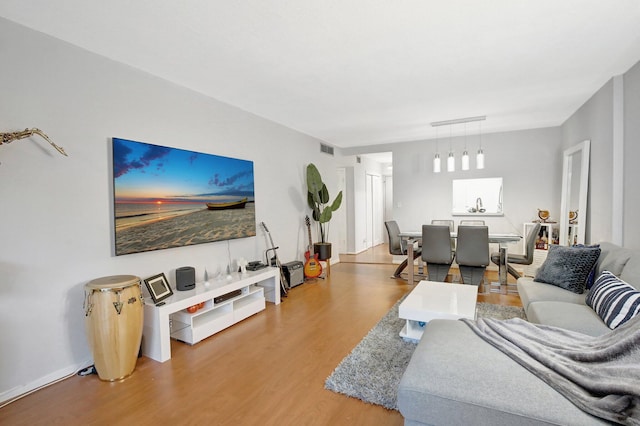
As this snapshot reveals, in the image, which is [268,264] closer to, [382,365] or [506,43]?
[382,365]

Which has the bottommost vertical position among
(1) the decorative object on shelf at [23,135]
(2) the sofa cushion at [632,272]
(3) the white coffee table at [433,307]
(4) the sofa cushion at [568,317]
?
(3) the white coffee table at [433,307]

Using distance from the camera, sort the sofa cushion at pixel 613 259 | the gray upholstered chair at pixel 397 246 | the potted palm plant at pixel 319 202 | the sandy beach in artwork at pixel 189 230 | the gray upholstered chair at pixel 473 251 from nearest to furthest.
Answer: the sofa cushion at pixel 613 259, the sandy beach in artwork at pixel 189 230, the gray upholstered chair at pixel 473 251, the gray upholstered chair at pixel 397 246, the potted palm plant at pixel 319 202

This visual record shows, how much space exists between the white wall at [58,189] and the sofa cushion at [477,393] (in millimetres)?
2469

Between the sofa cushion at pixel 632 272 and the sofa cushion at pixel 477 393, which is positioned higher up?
the sofa cushion at pixel 632 272

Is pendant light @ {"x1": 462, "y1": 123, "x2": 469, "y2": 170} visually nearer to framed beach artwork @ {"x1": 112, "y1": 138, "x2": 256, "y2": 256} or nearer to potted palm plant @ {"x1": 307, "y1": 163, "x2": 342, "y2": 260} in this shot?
potted palm plant @ {"x1": 307, "y1": 163, "x2": 342, "y2": 260}

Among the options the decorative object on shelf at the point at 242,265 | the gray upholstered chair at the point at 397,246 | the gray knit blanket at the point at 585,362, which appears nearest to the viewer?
the gray knit blanket at the point at 585,362

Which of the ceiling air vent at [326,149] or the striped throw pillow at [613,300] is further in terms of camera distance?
the ceiling air vent at [326,149]

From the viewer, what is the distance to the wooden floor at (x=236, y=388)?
1.86m

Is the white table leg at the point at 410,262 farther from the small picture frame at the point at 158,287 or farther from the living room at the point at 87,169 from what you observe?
the small picture frame at the point at 158,287

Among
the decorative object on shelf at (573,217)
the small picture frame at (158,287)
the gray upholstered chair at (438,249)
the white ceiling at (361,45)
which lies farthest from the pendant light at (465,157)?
the small picture frame at (158,287)

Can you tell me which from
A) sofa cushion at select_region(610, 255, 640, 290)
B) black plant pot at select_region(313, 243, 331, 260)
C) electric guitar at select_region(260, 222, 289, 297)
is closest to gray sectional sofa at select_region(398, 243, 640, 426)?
sofa cushion at select_region(610, 255, 640, 290)

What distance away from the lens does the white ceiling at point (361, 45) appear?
198cm

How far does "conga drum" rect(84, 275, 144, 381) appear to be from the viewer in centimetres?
221

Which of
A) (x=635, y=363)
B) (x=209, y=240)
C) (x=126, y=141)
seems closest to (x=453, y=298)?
(x=635, y=363)
